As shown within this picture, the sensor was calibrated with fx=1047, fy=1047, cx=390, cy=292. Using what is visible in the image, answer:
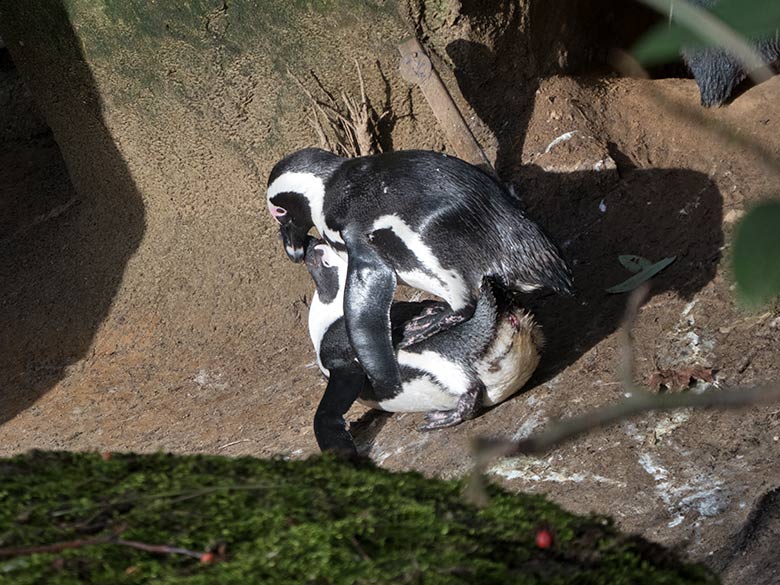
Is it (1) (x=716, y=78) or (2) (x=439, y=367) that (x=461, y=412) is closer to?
(2) (x=439, y=367)

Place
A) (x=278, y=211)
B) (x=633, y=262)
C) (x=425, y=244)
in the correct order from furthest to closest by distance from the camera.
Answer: (x=633, y=262)
(x=278, y=211)
(x=425, y=244)

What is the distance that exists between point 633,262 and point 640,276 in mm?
153

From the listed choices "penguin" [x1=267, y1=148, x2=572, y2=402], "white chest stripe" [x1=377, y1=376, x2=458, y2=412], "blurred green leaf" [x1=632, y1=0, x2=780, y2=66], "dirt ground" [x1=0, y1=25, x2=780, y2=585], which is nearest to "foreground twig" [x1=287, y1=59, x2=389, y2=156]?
"dirt ground" [x1=0, y1=25, x2=780, y2=585]

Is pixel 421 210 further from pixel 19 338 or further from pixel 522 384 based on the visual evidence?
Answer: pixel 19 338

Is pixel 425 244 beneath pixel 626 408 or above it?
beneath

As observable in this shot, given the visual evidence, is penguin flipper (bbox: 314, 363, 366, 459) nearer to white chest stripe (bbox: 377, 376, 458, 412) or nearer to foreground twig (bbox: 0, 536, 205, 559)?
white chest stripe (bbox: 377, 376, 458, 412)

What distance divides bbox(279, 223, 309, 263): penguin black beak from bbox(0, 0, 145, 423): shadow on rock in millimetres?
1674

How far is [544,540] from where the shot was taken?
114cm

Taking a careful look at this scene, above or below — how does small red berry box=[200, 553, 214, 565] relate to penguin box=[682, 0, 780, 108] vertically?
above

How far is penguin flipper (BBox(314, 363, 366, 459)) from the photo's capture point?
344 centimetres

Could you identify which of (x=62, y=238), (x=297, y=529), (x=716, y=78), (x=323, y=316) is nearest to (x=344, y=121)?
(x=323, y=316)

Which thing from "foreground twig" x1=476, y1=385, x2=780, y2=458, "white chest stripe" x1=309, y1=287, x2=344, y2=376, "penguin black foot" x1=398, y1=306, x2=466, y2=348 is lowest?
"penguin black foot" x1=398, y1=306, x2=466, y2=348

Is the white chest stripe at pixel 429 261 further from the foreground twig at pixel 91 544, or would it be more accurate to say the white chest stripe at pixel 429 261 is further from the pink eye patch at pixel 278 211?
the foreground twig at pixel 91 544

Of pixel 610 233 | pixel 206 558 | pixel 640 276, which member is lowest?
pixel 640 276
